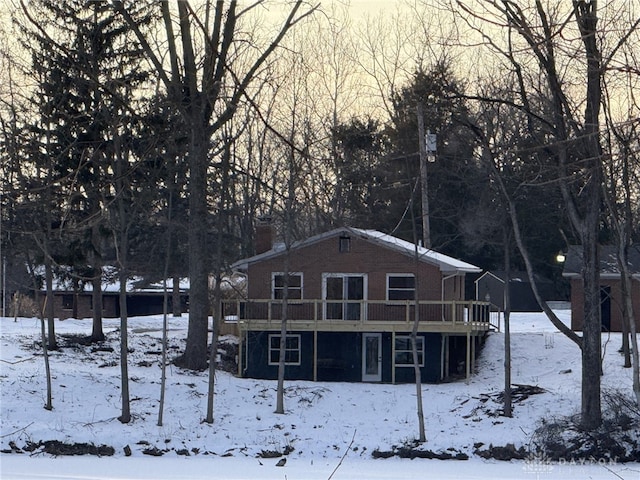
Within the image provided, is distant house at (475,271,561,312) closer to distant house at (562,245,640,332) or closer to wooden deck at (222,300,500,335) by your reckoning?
distant house at (562,245,640,332)

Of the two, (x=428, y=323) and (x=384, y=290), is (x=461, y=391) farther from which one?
(x=384, y=290)

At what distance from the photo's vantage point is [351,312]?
1309 inches

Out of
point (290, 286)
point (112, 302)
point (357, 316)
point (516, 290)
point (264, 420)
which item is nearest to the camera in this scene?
point (264, 420)

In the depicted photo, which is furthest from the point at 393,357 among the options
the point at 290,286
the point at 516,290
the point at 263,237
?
the point at 516,290

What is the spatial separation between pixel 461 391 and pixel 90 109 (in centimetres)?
1506

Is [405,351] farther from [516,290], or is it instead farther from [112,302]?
[112,302]

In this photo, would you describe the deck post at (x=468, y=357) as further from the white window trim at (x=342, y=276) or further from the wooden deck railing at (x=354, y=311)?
the white window trim at (x=342, y=276)

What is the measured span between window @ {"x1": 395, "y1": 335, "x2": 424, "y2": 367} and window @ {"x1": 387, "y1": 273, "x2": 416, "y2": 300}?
140 cm

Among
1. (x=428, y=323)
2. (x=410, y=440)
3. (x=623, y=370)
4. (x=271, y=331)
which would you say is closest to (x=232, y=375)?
(x=271, y=331)

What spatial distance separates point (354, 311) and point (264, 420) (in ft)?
25.0

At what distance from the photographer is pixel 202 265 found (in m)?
31.6

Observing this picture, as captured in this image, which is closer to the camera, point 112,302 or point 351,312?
point 351,312

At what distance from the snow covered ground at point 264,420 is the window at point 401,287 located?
3376 millimetres

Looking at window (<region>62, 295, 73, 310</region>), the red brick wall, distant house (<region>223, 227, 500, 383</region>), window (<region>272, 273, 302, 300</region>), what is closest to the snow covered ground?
distant house (<region>223, 227, 500, 383</region>)
